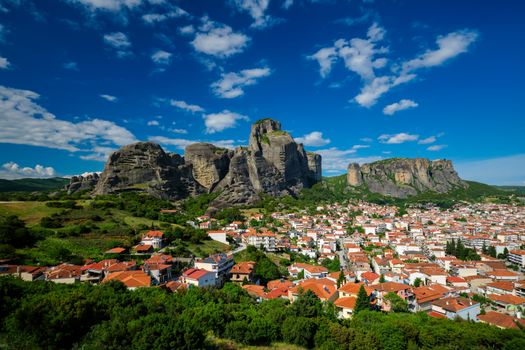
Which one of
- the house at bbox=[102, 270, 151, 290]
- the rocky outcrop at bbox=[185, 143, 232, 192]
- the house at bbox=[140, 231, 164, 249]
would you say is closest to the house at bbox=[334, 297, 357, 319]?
the house at bbox=[102, 270, 151, 290]

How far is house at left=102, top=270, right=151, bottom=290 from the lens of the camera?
2805cm

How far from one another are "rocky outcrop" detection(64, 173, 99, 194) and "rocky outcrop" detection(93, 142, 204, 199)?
15.8 m

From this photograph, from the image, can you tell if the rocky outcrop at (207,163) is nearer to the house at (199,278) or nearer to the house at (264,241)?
the house at (264,241)

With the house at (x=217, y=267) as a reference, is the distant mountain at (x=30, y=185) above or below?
above

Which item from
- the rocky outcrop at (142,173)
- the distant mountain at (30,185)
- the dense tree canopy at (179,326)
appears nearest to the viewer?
the dense tree canopy at (179,326)

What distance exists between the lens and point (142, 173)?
88312 millimetres

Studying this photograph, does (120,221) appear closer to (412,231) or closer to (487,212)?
(412,231)

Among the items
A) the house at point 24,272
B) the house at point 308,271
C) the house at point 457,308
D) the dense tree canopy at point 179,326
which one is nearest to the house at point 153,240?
the house at point 24,272

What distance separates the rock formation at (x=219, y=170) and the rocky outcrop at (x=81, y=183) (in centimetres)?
129

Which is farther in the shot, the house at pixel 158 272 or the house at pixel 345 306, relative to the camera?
the house at pixel 158 272

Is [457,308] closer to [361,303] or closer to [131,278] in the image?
[361,303]

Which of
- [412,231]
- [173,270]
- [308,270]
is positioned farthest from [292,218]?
[173,270]

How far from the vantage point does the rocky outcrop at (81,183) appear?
98.3 metres

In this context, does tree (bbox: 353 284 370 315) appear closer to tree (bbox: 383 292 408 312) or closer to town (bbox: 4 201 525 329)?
town (bbox: 4 201 525 329)
